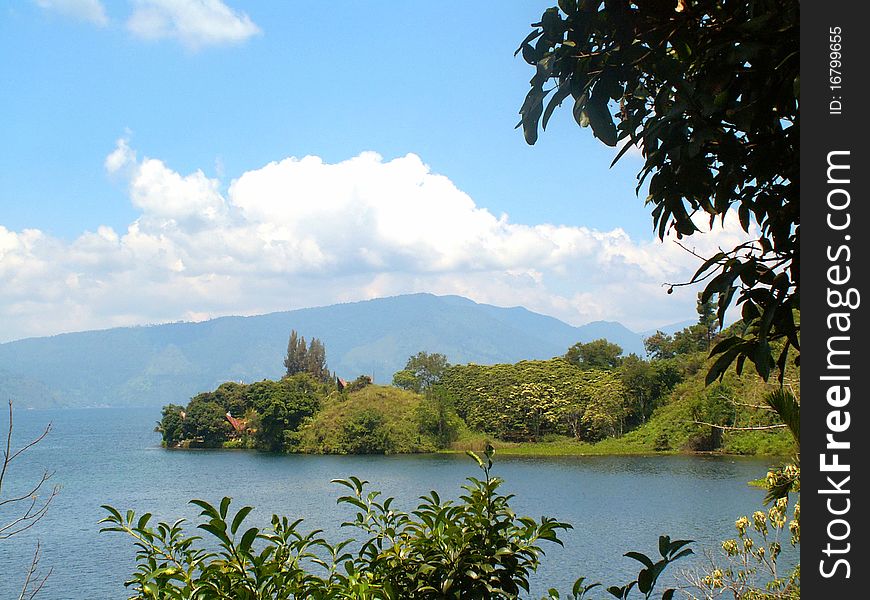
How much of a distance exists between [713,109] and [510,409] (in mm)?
34050

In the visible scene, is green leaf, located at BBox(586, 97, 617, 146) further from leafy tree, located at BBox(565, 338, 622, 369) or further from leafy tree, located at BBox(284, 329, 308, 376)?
leafy tree, located at BBox(284, 329, 308, 376)

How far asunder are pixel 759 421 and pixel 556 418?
9.49 m

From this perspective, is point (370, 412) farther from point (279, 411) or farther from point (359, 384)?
point (279, 411)

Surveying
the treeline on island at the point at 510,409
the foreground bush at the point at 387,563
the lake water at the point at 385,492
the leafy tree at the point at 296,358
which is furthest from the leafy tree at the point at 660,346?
the foreground bush at the point at 387,563

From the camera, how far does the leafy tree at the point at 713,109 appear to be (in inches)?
57.9

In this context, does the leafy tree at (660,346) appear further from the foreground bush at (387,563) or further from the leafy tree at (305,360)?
the foreground bush at (387,563)

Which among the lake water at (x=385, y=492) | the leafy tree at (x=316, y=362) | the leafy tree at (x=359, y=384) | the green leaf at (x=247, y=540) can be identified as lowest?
the lake water at (x=385, y=492)

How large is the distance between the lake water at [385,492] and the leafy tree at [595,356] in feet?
26.1

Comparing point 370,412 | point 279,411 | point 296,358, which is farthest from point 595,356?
point 296,358

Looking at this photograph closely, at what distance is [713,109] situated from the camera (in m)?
1.50

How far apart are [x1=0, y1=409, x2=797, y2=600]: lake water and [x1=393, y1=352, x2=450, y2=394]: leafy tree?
7022mm

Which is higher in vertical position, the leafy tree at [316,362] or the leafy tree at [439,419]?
the leafy tree at [316,362]

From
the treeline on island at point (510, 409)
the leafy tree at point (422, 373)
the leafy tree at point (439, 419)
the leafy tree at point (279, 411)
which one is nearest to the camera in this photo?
the treeline on island at point (510, 409)
